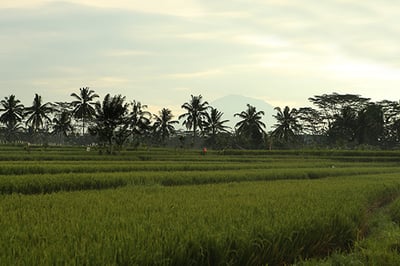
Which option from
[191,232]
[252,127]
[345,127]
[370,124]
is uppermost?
[370,124]

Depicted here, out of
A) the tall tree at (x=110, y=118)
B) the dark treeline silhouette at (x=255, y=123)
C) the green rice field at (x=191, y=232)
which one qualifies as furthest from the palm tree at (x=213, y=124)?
the green rice field at (x=191, y=232)

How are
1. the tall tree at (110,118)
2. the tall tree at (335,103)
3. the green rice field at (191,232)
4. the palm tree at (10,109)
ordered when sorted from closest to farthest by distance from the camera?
the green rice field at (191,232) → the tall tree at (110,118) → the palm tree at (10,109) → the tall tree at (335,103)

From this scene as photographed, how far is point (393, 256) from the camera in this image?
16.7 ft

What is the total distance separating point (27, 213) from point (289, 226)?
12.2 ft

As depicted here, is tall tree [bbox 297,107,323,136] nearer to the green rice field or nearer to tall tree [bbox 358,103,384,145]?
tall tree [bbox 358,103,384,145]

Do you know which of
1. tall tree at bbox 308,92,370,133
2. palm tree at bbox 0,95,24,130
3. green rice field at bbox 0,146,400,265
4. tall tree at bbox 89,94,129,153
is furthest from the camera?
tall tree at bbox 308,92,370,133

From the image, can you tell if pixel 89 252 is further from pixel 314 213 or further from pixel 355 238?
pixel 355 238

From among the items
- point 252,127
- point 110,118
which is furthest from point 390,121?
point 110,118

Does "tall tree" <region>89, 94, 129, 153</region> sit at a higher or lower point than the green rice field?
higher

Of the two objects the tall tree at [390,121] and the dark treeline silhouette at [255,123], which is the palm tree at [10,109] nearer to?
the dark treeline silhouette at [255,123]

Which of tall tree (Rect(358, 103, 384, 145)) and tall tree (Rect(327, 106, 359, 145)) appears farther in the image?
tall tree (Rect(327, 106, 359, 145))

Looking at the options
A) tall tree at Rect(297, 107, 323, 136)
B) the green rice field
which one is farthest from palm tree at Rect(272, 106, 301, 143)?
the green rice field

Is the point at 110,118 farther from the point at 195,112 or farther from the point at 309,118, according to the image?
the point at 309,118

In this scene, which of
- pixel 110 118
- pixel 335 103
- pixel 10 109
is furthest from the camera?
pixel 335 103
